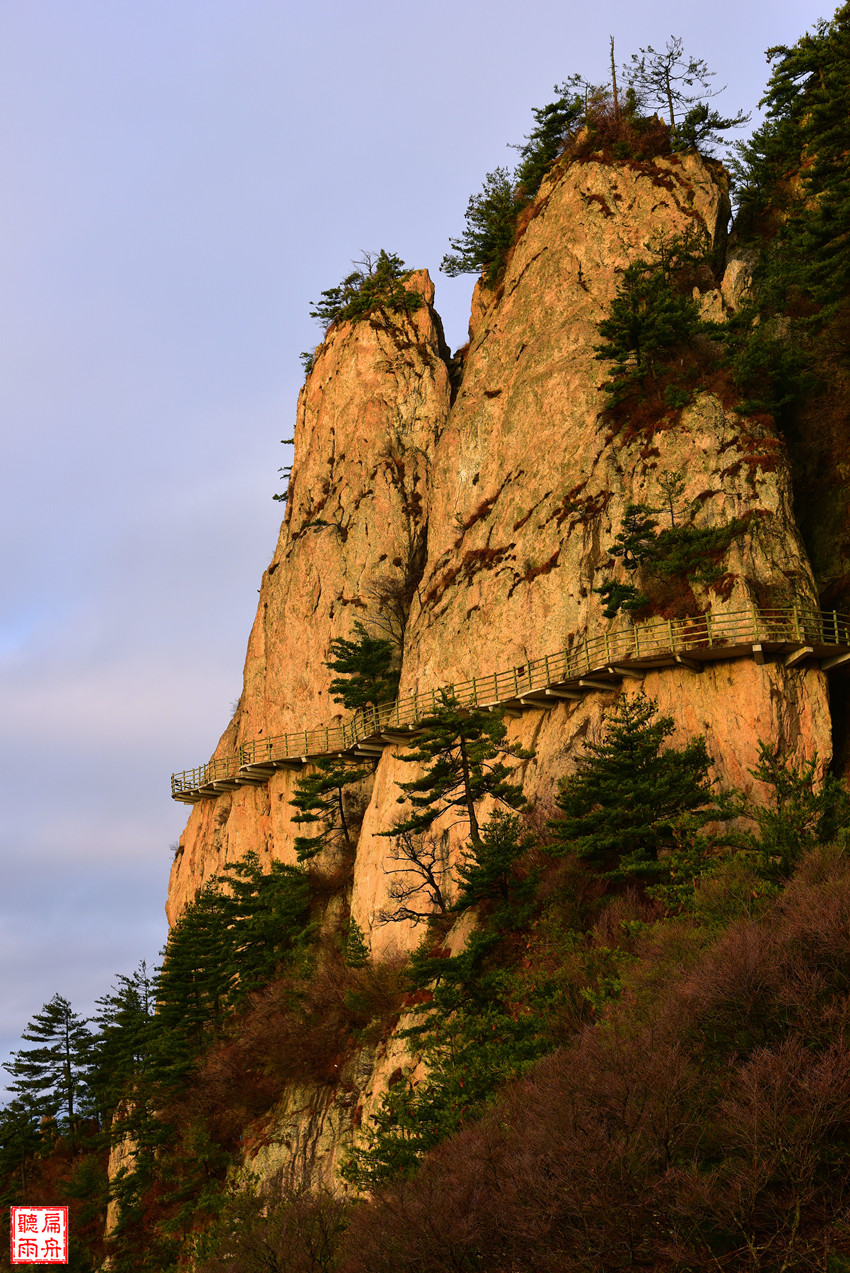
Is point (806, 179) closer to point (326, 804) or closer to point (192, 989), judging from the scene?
point (326, 804)

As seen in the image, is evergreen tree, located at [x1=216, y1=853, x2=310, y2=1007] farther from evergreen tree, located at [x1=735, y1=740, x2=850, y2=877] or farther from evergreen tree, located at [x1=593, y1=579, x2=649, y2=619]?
evergreen tree, located at [x1=735, y1=740, x2=850, y2=877]

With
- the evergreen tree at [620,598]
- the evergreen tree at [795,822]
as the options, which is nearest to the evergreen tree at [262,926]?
the evergreen tree at [620,598]

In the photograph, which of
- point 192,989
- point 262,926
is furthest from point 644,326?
point 192,989

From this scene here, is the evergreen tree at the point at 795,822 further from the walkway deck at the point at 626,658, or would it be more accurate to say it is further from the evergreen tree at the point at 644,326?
the evergreen tree at the point at 644,326

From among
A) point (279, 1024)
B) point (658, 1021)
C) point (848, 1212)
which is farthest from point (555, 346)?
point (848, 1212)

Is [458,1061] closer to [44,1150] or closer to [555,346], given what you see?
[555,346]

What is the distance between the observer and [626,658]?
36.3 m

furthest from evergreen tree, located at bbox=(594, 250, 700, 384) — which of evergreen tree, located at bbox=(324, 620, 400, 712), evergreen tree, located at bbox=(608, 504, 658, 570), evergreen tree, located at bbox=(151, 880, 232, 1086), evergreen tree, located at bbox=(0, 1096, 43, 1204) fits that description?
evergreen tree, located at bbox=(0, 1096, 43, 1204)

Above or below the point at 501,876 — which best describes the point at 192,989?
below

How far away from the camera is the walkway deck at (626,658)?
34375mm

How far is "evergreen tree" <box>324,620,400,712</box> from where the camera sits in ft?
162

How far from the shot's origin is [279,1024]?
4016cm

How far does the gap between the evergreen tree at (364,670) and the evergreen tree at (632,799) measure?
62.8 ft

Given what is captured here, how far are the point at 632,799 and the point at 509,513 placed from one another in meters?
19.9
